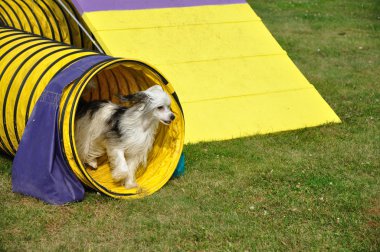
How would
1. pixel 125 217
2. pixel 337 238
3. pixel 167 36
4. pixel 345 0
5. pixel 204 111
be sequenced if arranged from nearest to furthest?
1. pixel 337 238
2. pixel 125 217
3. pixel 204 111
4. pixel 167 36
5. pixel 345 0

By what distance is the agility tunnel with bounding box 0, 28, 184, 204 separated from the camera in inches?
236

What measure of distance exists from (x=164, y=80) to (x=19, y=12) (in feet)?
13.1

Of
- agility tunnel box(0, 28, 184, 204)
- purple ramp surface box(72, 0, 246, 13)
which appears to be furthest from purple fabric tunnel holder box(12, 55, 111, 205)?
purple ramp surface box(72, 0, 246, 13)

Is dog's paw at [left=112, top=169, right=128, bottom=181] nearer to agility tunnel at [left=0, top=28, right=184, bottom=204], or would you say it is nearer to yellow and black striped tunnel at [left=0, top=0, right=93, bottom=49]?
agility tunnel at [left=0, top=28, right=184, bottom=204]

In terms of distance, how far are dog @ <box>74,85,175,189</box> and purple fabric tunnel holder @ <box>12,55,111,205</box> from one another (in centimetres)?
57

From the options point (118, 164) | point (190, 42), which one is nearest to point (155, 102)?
point (118, 164)

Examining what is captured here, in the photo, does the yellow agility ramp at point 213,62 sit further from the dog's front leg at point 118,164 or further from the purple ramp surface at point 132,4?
the dog's front leg at point 118,164

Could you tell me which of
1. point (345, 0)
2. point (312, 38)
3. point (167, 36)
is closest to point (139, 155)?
point (167, 36)

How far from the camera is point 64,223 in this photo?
5.68 meters

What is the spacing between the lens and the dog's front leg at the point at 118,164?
21.4 ft

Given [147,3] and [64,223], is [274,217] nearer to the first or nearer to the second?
[64,223]

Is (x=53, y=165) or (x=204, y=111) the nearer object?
(x=53, y=165)

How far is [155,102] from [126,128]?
1.43ft

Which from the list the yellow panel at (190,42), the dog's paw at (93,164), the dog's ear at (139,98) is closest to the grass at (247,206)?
the dog's paw at (93,164)
